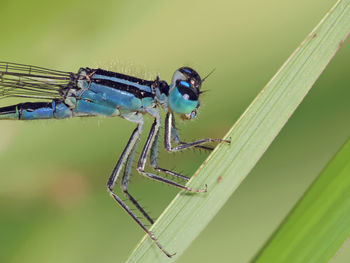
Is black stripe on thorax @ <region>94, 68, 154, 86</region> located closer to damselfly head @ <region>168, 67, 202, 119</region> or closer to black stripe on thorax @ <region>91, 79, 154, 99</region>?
black stripe on thorax @ <region>91, 79, 154, 99</region>

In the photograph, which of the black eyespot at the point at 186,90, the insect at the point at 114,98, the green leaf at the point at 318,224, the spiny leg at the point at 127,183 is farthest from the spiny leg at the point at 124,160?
the green leaf at the point at 318,224

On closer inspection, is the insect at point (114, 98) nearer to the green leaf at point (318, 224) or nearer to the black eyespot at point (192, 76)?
the black eyespot at point (192, 76)

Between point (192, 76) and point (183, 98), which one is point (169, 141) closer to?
point (183, 98)

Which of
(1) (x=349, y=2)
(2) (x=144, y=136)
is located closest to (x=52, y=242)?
(2) (x=144, y=136)

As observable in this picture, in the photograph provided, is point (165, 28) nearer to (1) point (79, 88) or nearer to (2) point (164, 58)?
(2) point (164, 58)

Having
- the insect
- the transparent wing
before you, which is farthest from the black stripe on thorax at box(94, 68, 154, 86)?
the transparent wing

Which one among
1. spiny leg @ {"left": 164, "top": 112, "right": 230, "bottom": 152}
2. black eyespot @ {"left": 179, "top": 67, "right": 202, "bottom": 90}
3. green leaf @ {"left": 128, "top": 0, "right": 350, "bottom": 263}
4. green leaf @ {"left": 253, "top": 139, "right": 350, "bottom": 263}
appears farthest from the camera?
black eyespot @ {"left": 179, "top": 67, "right": 202, "bottom": 90}
